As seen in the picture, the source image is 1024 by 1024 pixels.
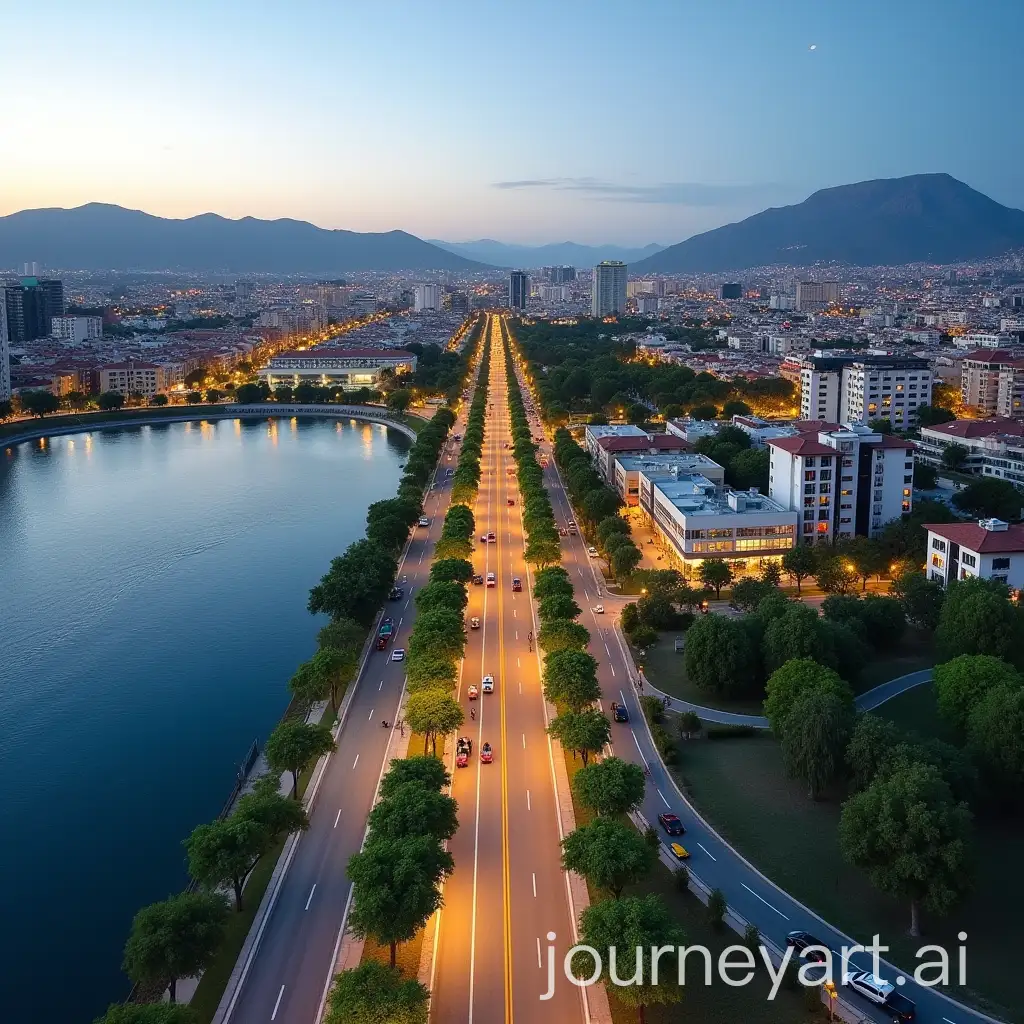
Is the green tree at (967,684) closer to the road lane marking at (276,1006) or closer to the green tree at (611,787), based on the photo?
the green tree at (611,787)

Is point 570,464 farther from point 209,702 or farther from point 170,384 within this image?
point 170,384

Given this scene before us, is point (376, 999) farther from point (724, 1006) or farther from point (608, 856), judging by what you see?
point (724, 1006)

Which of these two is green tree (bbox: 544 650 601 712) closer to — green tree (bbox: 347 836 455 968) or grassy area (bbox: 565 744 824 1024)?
green tree (bbox: 347 836 455 968)

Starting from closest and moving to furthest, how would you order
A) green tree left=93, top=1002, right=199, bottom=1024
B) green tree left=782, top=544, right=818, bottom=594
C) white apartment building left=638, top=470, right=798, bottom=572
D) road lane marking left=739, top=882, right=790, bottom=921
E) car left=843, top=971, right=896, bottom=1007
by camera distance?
green tree left=93, top=1002, right=199, bottom=1024 < car left=843, top=971, right=896, bottom=1007 < road lane marking left=739, top=882, right=790, bottom=921 < green tree left=782, top=544, right=818, bottom=594 < white apartment building left=638, top=470, right=798, bottom=572

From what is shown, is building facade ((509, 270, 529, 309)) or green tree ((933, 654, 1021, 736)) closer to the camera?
green tree ((933, 654, 1021, 736))

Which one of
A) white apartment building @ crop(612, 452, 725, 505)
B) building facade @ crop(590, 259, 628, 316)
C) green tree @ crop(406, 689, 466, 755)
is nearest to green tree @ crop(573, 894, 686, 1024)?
green tree @ crop(406, 689, 466, 755)

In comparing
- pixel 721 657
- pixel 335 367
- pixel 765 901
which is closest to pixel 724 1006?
pixel 765 901

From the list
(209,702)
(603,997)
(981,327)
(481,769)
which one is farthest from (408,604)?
(981,327)
